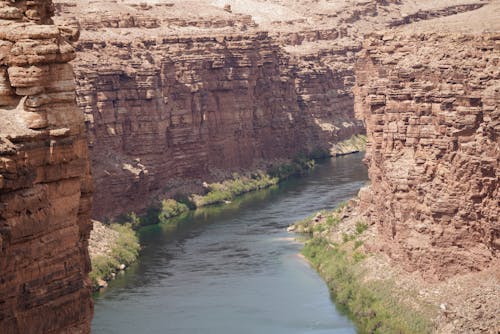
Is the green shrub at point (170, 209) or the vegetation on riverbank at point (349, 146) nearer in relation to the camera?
the green shrub at point (170, 209)

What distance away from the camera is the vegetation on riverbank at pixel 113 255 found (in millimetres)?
62553

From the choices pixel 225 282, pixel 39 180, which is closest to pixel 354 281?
pixel 225 282

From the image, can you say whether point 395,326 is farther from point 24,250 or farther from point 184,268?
point 24,250

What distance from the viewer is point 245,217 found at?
78.6m

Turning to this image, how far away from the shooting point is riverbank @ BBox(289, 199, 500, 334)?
46.2 metres

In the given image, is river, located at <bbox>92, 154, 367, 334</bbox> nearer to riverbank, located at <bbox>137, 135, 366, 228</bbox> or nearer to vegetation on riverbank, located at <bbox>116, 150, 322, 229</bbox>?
vegetation on riverbank, located at <bbox>116, 150, 322, 229</bbox>

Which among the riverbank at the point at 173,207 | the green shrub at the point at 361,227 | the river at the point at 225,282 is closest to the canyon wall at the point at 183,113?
the riverbank at the point at 173,207

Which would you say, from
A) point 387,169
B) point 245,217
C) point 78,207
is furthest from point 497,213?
point 245,217

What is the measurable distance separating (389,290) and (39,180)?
28.7 meters

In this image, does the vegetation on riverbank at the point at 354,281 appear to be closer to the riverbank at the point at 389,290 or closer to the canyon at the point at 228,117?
the riverbank at the point at 389,290

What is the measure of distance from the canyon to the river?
11.5ft

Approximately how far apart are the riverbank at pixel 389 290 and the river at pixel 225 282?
801 millimetres

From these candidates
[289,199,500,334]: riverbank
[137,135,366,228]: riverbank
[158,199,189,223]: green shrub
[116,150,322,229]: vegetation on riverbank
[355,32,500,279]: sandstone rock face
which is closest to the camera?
[289,199,500,334]: riverbank

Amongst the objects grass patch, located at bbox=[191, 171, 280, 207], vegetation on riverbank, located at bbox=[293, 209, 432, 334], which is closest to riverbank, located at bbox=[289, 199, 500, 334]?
vegetation on riverbank, located at bbox=[293, 209, 432, 334]
